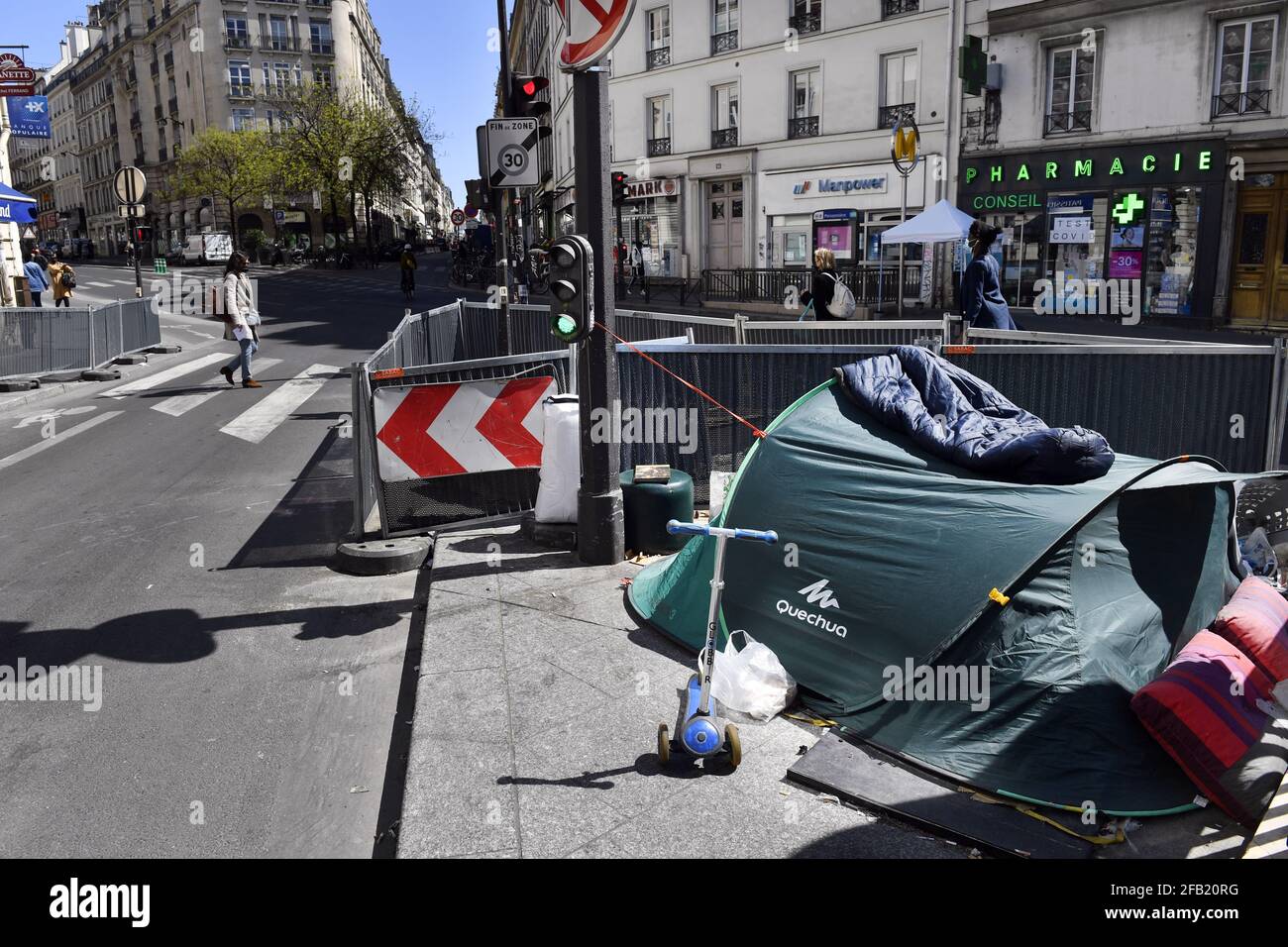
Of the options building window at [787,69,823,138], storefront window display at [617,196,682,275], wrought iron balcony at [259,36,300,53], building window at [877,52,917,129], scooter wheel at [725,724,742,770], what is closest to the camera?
scooter wheel at [725,724,742,770]

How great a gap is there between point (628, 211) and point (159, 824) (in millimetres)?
35043

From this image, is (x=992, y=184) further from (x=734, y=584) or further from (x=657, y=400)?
(x=734, y=584)

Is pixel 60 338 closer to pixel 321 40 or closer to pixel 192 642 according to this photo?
pixel 192 642

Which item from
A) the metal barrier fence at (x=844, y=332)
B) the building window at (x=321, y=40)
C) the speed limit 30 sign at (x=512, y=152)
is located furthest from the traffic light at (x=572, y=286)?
the building window at (x=321, y=40)

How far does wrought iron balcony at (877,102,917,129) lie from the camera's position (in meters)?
27.0

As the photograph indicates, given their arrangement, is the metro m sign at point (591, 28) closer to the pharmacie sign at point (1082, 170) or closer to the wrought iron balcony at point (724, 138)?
the pharmacie sign at point (1082, 170)

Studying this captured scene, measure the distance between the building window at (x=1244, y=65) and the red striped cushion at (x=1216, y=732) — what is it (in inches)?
845

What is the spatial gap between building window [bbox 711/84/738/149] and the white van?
3534cm

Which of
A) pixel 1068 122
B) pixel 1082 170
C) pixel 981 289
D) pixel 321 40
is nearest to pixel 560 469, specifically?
pixel 981 289

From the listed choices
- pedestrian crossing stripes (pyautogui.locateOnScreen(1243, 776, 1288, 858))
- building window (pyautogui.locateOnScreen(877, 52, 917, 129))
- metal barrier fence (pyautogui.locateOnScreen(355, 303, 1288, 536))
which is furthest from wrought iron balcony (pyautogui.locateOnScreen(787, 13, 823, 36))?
pedestrian crossing stripes (pyautogui.locateOnScreen(1243, 776, 1288, 858))

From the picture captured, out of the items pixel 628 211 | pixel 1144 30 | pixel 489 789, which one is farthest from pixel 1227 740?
pixel 628 211

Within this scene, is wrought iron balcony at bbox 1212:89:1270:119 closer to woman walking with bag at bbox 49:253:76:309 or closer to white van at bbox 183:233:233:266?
woman walking with bag at bbox 49:253:76:309

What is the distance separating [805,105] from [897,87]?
326 centimetres

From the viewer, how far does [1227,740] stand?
3.56m
